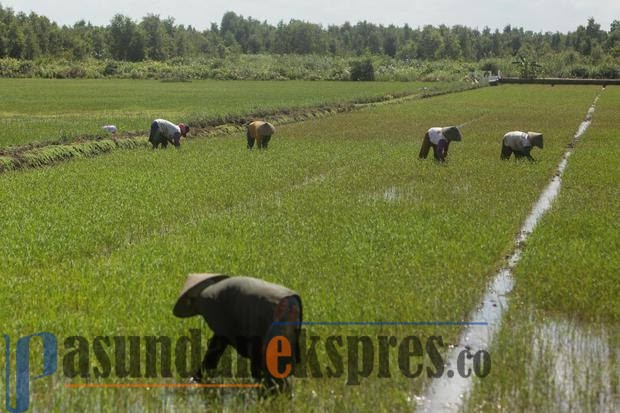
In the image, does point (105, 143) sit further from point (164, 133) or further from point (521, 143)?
point (521, 143)

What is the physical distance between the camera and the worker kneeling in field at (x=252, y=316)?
4.46 meters

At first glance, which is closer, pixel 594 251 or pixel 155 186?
pixel 594 251

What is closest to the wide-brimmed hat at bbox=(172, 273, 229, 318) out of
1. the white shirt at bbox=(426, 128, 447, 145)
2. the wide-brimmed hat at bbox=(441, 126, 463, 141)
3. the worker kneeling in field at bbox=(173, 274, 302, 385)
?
the worker kneeling in field at bbox=(173, 274, 302, 385)

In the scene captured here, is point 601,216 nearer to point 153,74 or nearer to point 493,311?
point 493,311

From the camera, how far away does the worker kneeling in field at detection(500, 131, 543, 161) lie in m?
15.1

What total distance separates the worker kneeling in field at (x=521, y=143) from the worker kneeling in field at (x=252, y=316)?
1156 centimetres

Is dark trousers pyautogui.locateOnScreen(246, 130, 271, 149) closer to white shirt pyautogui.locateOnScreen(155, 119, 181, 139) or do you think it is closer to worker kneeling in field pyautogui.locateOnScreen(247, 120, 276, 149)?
worker kneeling in field pyautogui.locateOnScreen(247, 120, 276, 149)

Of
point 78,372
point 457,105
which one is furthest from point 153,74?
point 78,372

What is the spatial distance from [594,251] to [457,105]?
2738 centimetres

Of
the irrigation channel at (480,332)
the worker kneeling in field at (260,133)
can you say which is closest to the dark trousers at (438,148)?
the worker kneeling in field at (260,133)

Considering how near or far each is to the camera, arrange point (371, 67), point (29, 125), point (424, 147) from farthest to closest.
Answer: point (371, 67)
point (29, 125)
point (424, 147)

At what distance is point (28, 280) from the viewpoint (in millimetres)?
7055

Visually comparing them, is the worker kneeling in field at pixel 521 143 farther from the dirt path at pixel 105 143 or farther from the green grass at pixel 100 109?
the green grass at pixel 100 109

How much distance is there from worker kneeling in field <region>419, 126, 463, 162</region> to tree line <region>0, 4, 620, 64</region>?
211ft
